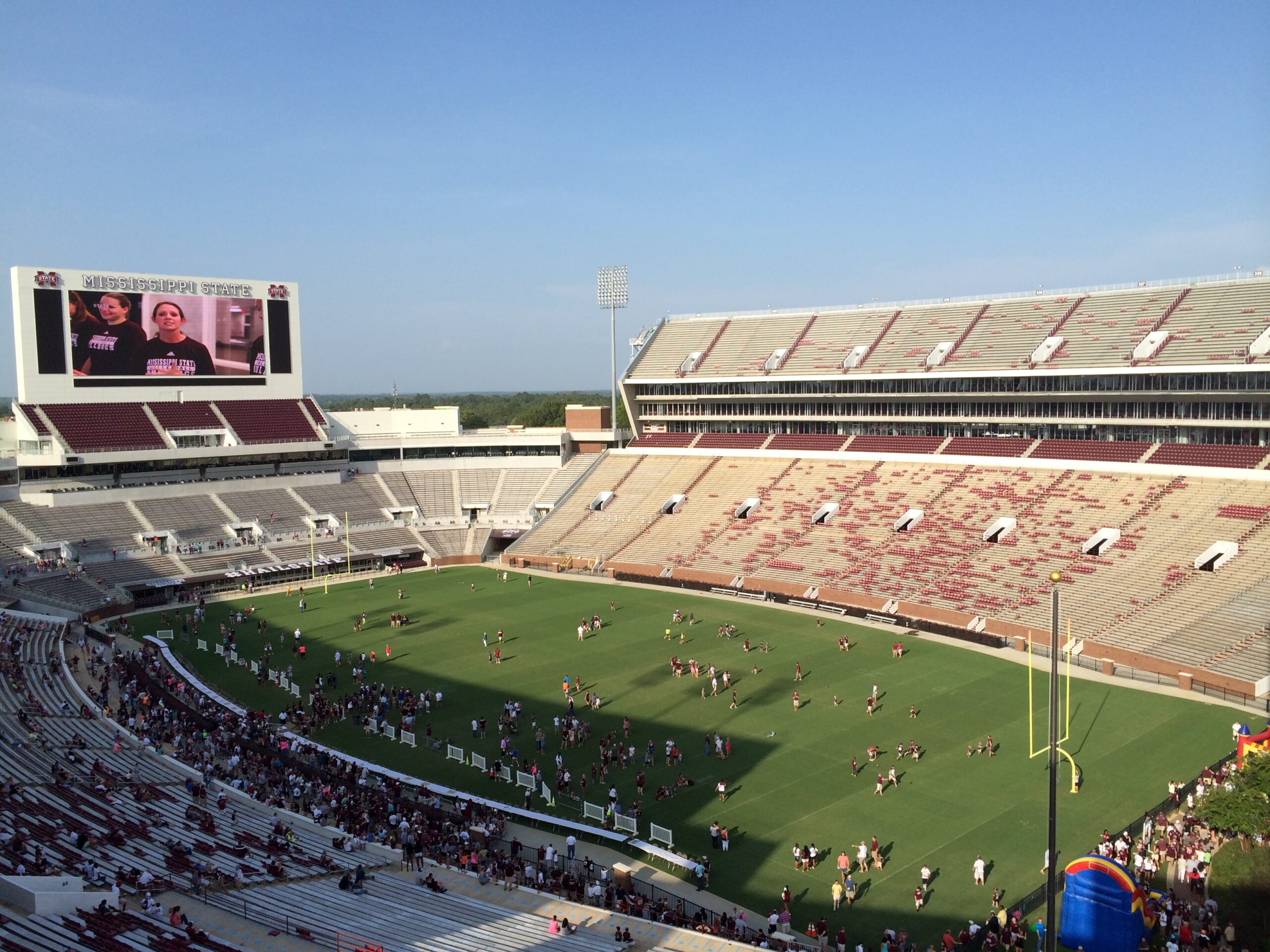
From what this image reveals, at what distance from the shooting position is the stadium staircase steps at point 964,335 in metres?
58.4

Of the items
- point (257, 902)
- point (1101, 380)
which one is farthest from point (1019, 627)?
point (257, 902)

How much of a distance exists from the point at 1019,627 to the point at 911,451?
20261mm

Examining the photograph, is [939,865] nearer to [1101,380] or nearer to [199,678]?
[199,678]

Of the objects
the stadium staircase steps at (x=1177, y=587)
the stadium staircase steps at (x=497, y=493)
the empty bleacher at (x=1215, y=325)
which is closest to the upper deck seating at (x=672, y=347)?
the stadium staircase steps at (x=497, y=493)

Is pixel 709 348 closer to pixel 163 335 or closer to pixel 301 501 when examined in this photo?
pixel 301 501

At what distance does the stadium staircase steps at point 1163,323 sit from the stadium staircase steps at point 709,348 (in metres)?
28.4

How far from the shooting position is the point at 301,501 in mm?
64125

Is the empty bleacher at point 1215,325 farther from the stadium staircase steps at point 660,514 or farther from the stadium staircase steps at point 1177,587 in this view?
the stadium staircase steps at point 660,514

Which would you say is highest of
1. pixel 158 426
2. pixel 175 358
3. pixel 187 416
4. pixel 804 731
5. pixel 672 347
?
Result: pixel 672 347

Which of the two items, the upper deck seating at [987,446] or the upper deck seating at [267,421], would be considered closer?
the upper deck seating at [987,446]

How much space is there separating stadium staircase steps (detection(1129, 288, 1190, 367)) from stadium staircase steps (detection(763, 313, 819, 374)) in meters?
21.7

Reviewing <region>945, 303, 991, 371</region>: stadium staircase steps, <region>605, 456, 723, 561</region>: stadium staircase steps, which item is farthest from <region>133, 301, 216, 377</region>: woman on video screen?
<region>945, 303, 991, 371</region>: stadium staircase steps

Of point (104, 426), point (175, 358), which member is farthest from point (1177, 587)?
point (175, 358)

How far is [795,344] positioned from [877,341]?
19.8ft
